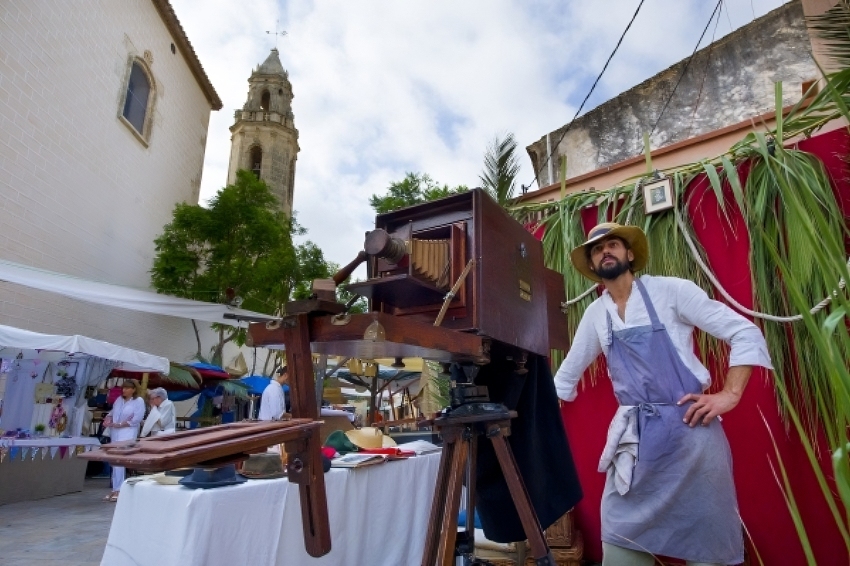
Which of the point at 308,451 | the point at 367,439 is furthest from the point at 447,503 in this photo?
the point at 367,439

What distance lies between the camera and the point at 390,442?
416 cm

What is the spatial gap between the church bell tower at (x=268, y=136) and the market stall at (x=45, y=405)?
2070cm

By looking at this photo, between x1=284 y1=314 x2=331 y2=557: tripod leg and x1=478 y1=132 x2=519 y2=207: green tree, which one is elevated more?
x1=478 y1=132 x2=519 y2=207: green tree

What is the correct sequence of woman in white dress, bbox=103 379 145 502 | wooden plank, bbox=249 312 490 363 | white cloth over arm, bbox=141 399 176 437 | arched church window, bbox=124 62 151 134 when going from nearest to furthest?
wooden plank, bbox=249 312 490 363 → woman in white dress, bbox=103 379 145 502 → white cloth over arm, bbox=141 399 176 437 → arched church window, bbox=124 62 151 134

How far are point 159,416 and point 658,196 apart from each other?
7180mm

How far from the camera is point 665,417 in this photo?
1.87 metres

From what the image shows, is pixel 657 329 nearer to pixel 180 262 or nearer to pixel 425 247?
pixel 425 247

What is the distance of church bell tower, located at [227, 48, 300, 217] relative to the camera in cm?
2761

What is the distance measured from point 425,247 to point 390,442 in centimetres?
297

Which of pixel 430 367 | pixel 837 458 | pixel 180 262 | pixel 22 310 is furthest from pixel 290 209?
pixel 837 458

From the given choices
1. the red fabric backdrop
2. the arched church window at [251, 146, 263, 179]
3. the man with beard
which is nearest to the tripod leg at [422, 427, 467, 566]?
the man with beard

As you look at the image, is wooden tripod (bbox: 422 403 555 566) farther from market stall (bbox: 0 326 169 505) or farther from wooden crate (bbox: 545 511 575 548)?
market stall (bbox: 0 326 169 505)

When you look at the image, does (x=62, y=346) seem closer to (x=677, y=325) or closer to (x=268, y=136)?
(x=677, y=325)

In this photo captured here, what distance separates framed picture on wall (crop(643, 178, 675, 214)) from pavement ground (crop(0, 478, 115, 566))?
438 cm
